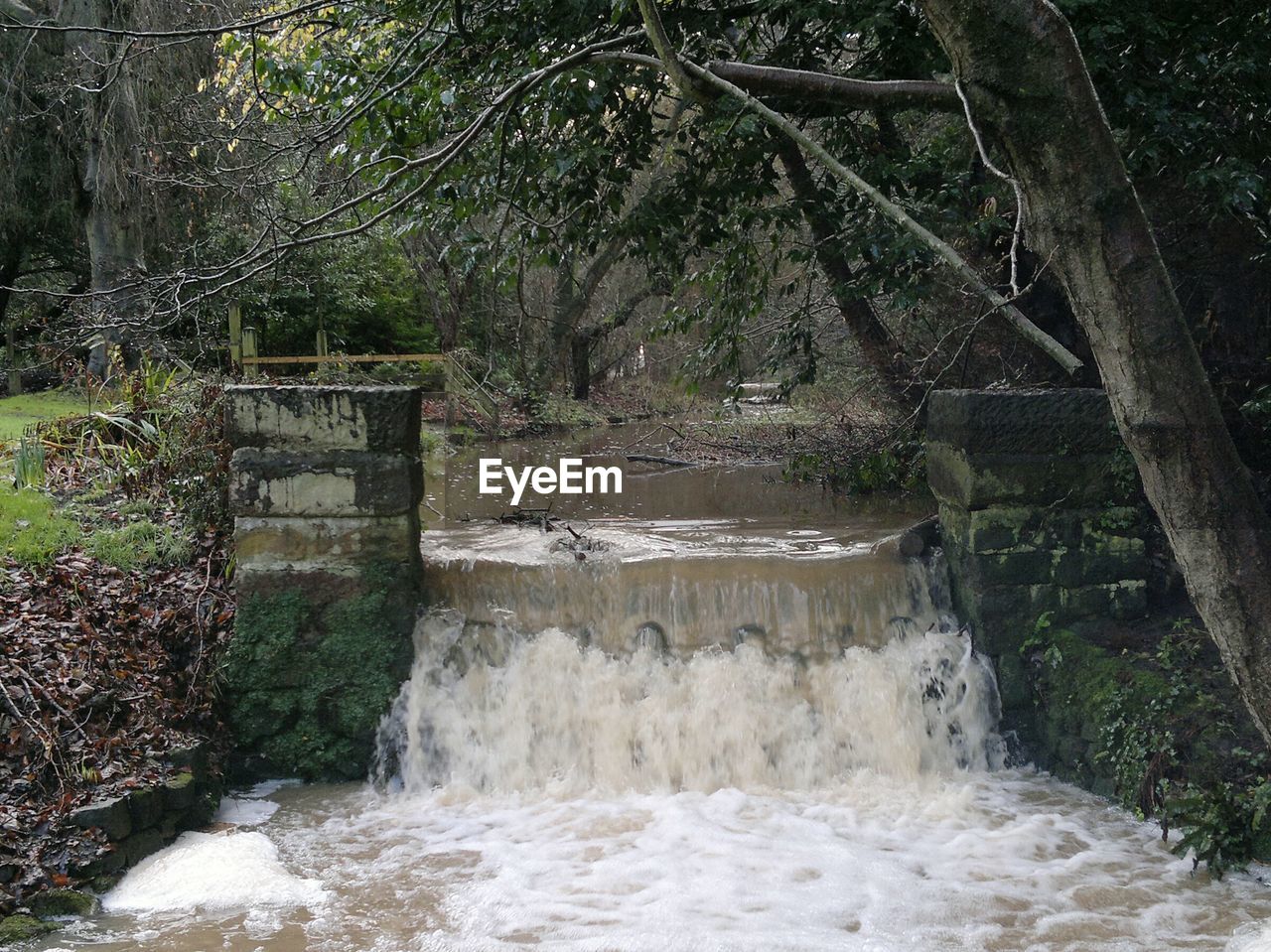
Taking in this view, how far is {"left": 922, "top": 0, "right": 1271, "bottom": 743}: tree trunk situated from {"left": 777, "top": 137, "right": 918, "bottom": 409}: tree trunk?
4663 mm

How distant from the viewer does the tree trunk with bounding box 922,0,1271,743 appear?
3473 mm

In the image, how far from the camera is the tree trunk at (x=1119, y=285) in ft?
11.4

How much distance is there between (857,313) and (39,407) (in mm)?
12154

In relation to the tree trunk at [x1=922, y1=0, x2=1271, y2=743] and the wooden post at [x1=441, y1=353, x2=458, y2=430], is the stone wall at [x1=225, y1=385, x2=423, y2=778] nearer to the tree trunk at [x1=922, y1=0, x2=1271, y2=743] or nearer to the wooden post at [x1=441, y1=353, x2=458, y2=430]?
the tree trunk at [x1=922, y1=0, x2=1271, y2=743]

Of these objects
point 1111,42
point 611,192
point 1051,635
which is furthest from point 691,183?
point 1051,635

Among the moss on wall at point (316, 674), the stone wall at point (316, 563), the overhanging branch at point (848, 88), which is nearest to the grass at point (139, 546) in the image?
the stone wall at point (316, 563)

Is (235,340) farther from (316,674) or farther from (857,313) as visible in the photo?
(316,674)

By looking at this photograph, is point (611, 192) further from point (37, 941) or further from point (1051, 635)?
point (37, 941)

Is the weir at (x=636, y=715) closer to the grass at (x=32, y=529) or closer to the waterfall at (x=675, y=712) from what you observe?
the waterfall at (x=675, y=712)

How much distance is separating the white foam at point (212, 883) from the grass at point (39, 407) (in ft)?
27.6

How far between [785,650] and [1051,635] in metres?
1.58

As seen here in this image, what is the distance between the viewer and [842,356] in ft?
41.6

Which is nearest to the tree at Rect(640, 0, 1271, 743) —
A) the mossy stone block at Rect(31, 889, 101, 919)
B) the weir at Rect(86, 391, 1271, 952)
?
the weir at Rect(86, 391, 1271, 952)

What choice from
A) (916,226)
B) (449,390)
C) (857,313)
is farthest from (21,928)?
(449,390)
